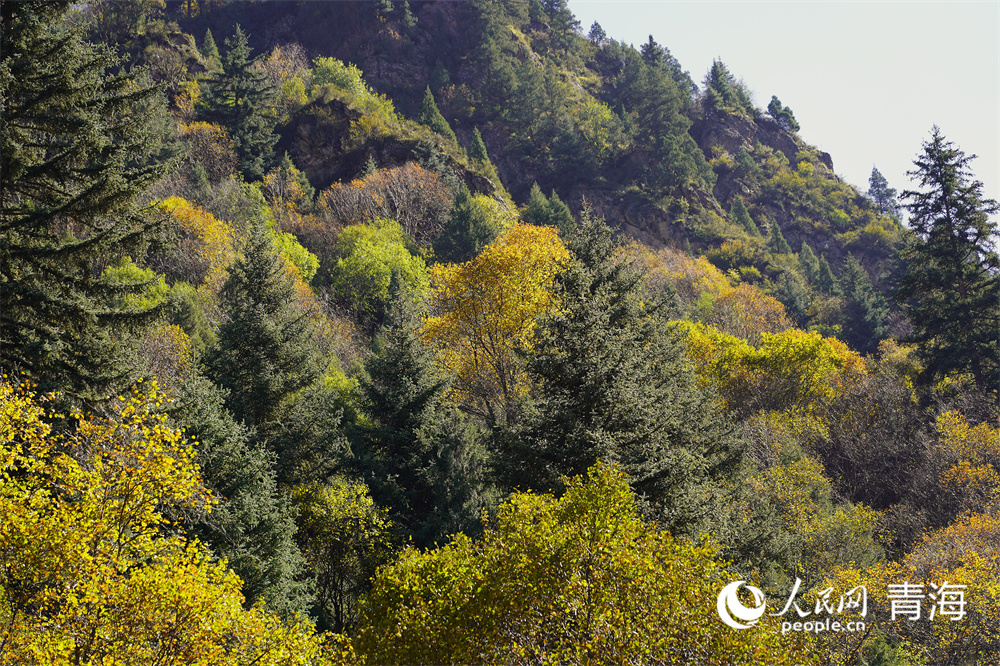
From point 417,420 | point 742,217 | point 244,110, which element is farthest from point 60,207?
point 742,217

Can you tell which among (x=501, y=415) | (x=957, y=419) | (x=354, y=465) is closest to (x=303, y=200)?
(x=501, y=415)

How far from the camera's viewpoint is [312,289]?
4478 cm

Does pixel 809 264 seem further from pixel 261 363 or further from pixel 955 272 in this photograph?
pixel 261 363

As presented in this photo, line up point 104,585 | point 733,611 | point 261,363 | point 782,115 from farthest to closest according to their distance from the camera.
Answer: point 782,115
point 261,363
point 733,611
point 104,585

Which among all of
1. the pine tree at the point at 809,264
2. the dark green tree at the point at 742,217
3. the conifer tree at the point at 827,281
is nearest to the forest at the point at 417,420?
the conifer tree at the point at 827,281

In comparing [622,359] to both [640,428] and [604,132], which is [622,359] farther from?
Answer: [604,132]

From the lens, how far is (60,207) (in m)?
11.0

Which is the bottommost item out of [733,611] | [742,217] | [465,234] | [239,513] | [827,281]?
[239,513]

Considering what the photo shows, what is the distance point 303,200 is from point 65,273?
4448 centimetres

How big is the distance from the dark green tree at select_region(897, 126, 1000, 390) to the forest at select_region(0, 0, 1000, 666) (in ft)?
0.43

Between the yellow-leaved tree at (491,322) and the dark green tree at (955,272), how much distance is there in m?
18.5

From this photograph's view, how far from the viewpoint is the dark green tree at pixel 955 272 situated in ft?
95.4

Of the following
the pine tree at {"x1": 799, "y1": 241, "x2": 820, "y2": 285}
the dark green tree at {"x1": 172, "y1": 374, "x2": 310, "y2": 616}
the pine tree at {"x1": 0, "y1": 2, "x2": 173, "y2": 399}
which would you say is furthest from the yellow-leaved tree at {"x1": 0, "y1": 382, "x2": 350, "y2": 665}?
the pine tree at {"x1": 799, "y1": 241, "x2": 820, "y2": 285}

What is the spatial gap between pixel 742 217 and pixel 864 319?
26.1 meters
